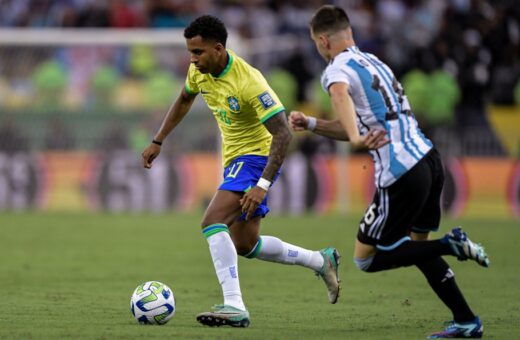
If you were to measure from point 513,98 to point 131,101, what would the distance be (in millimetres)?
7835

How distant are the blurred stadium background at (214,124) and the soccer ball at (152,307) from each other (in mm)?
12732

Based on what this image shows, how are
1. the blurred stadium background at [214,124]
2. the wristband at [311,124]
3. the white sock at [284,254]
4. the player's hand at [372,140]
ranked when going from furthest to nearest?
the blurred stadium background at [214,124] → the white sock at [284,254] → the wristband at [311,124] → the player's hand at [372,140]

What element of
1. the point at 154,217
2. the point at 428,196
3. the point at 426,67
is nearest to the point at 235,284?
the point at 428,196

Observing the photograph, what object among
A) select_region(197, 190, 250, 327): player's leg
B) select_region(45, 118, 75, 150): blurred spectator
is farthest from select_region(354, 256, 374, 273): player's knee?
select_region(45, 118, 75, 150): blurred spectator

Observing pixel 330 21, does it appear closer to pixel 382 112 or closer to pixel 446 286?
pixel 382 112

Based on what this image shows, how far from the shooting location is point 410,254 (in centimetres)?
727

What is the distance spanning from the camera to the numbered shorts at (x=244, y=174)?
816cm

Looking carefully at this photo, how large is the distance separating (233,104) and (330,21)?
40.3 inches

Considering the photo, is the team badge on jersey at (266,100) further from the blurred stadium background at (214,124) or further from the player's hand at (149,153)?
the blurred stadium background at (214,124)

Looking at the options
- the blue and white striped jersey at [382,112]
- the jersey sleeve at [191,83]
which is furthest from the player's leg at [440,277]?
the jersey sleeve at [191,83]

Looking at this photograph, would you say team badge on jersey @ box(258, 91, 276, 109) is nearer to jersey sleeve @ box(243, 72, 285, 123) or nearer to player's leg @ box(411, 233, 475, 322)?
jersey sleeve @ box(243, 72, 285, 123)

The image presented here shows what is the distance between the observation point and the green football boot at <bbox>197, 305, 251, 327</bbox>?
768 centimetres

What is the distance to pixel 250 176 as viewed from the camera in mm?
8242

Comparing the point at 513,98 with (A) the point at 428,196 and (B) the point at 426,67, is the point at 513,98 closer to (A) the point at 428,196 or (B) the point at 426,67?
(B) the point at 426,67
